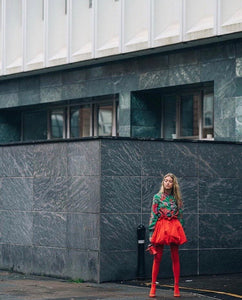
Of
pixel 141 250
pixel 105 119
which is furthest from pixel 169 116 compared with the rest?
pixel 141 250

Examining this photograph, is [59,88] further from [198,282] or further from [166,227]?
[166,227]

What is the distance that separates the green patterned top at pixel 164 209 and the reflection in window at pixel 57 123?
14028 mm

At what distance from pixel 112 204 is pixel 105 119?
29.9 feet

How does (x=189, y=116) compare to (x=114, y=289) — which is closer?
(x=114, y=289)

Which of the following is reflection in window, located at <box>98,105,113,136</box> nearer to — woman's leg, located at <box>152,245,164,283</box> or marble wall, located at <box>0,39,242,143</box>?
marble wall, located at <box>0,39,242,143</box>

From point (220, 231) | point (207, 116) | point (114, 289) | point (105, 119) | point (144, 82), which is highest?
point (144, 82)

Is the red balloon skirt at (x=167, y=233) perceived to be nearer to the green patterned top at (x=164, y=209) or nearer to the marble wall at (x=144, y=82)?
the green patterned top at (x=164, y=209)

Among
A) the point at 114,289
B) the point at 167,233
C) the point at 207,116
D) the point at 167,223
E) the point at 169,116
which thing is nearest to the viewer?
the point at 167,233

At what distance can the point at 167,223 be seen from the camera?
1516 cm

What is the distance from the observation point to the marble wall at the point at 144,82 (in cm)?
2125

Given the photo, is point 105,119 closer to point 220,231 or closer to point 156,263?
point 220,231

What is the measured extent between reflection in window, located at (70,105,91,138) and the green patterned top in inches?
496

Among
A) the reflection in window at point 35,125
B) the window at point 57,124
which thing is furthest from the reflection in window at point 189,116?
the reflection in window at point 35,125

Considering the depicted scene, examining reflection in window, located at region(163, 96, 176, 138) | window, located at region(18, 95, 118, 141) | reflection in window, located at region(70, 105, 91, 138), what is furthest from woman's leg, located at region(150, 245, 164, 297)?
reflection in window, located at region(70, 105, 91, 138)
